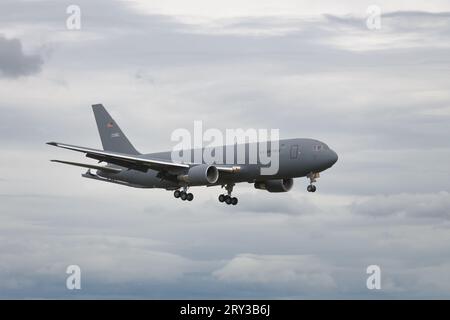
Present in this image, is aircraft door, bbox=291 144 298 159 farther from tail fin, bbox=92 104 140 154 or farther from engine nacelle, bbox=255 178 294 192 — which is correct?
tail fin, bbox=92 104 140 154

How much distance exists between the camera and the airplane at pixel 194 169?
8131cm

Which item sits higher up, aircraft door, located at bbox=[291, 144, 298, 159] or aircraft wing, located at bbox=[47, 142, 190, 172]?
aircraft wing, located at bbox=[47, 142, 190, 172]

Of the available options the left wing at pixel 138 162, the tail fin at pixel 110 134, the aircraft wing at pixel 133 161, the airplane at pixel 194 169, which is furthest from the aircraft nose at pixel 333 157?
the tail fin at pixel 110 134

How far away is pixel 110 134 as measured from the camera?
98688 mm

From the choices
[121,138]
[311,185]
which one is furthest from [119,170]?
[311,185]

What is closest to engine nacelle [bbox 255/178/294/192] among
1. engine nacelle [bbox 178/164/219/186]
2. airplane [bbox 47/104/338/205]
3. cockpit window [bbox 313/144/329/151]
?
airplane [bbox 47/104/338/205]

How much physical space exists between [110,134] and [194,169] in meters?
16.8

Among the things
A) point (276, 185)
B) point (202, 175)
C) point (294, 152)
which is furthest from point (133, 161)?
point (294, 152)

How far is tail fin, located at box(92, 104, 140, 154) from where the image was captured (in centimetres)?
9730

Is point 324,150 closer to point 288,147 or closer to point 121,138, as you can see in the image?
point 288,147

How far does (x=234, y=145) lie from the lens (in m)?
85.6

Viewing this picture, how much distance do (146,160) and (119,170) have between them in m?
7.91

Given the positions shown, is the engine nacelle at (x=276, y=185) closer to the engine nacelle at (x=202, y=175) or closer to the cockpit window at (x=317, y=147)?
the engine nacelle at (x=202, y=175)

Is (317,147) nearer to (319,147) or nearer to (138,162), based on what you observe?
(319,147)
